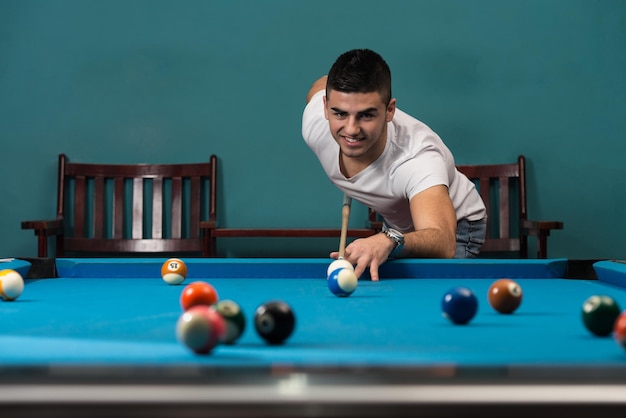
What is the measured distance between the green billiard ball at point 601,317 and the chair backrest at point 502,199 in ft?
10.1

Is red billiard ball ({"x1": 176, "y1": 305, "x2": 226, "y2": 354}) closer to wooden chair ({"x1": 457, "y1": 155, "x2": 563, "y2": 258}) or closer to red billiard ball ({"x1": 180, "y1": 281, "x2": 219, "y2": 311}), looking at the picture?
red billiard ball ({"x1": 180, "y1": 281, "x2": 219, "y2": 311})

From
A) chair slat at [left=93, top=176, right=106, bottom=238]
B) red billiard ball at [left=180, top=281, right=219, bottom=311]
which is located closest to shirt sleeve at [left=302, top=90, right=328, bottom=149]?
chair slat at [left=93, top=176, right=106, bottom=238]

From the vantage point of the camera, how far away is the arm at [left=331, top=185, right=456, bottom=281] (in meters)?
2.10

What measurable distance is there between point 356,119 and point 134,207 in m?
2.11

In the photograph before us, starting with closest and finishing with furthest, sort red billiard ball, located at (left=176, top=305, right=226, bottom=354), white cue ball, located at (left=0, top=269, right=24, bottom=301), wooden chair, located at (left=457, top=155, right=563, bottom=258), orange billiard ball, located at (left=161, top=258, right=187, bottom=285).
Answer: red billiard ball, located at (left=176, top=305, right=226, bottom=354) < white cue ball, located at (left=0, top=269, right=24, bottom=301) < orange billiard ball, located at (left=161, top=258, right=187, bottom=285) < wooden chair, located at (left=457, top=155, right=563, bottom=258)

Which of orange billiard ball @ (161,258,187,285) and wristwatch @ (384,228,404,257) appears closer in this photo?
orange billiard ball @ (161,258,187,285)

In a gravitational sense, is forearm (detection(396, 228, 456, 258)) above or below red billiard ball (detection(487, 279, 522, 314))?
above

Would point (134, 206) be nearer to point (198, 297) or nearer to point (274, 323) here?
point (198, 297)

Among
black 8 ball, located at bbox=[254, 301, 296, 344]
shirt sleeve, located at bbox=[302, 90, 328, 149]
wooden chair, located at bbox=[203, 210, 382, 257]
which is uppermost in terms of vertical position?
shirt sleeve, located at bbox=[302, 90, 328, 149]

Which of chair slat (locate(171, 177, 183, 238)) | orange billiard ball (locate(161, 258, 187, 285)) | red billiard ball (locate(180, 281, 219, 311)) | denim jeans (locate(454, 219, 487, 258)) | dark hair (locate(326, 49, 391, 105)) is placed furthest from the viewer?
chair slat (locate(171, 177, 183, 238))

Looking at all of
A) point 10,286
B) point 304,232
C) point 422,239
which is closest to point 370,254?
point 422,239

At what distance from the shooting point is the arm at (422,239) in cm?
210

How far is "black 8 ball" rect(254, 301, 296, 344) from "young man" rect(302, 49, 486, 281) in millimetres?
1042

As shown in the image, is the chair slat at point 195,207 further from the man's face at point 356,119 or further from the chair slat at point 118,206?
the man's face at point 356,119
